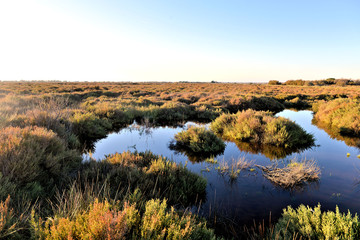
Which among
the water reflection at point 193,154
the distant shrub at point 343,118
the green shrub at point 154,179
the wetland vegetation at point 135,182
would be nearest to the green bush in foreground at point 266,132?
the wetland vegetation at point 135,182

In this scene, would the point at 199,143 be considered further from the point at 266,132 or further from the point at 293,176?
the point at 293,176

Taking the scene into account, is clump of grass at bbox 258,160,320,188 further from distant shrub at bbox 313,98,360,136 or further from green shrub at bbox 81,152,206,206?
distant shrub at bbox 313,98,360,136

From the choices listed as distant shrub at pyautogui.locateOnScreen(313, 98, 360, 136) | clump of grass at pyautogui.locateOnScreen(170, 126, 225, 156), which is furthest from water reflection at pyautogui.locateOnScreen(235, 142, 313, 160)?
distant shrub at pyautogui.locateOnScreen(313, 98, 360, 136)

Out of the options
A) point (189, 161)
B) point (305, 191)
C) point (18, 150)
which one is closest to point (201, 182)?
point (189, 161)

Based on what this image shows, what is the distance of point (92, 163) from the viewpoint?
5.05 metres

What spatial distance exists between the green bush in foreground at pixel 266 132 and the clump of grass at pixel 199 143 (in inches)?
63.9

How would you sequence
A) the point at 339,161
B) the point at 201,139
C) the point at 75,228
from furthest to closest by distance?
the point at 201,139
the point at 339,161
the point at 75,228

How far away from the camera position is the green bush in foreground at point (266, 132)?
329 inches

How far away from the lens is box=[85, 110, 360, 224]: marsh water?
13.7 feet

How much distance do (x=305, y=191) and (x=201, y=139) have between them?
14.0ft

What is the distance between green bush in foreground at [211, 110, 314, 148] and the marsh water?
60 cm

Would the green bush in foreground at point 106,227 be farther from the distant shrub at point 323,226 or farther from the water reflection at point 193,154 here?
the water reflection at point 193,154

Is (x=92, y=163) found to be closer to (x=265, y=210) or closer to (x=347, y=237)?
(x=265, y=210)

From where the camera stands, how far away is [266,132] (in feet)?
28.9
